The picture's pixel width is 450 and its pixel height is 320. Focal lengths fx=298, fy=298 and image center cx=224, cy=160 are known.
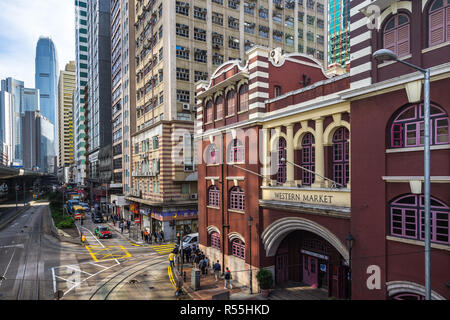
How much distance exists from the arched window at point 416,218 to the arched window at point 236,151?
466 inches

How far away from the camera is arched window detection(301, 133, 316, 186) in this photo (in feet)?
60.0

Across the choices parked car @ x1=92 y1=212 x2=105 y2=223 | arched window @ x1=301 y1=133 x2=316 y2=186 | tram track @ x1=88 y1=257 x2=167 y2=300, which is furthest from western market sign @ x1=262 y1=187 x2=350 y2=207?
parked car @ x1=92 y1=212 x2=105 y2=223

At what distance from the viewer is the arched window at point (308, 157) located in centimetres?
1830

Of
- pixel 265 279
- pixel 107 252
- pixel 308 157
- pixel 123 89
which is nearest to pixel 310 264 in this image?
pixel 265 279

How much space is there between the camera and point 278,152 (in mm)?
20875

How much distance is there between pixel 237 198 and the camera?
23703 millimetres

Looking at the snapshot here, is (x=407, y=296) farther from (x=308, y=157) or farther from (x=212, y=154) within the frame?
(x=212, y=154)

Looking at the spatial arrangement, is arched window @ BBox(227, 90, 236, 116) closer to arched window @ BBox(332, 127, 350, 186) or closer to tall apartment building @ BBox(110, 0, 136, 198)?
arched window @ BBox(332, 127, 350, 186)

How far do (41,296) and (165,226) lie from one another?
19.2 metres

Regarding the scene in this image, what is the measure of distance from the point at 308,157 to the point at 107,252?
25007mm

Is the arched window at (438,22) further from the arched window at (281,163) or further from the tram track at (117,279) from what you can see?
the tram track at (117,279)

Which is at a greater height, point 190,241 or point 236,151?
point 236,151

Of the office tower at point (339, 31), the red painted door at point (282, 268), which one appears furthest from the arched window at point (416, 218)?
the office tower at point (339, 31)

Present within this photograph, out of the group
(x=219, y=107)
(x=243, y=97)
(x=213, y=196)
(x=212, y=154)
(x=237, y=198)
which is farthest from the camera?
(x=212, y=154)
